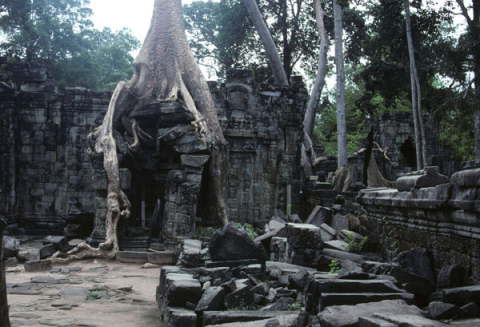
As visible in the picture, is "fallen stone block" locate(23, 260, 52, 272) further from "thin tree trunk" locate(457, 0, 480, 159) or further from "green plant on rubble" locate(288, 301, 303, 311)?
"thin tree trunk" locate(457, 0, 480, 159)

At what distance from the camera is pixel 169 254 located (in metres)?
8.73

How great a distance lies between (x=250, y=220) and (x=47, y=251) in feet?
20.7

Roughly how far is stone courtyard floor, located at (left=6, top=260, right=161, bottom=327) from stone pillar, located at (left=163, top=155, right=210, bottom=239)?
120 centimetres

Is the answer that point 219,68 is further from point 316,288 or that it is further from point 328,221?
point 316,288

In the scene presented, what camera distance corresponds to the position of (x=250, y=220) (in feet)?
44.9

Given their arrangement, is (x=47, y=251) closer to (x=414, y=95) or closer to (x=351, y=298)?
(x=351, y=298)

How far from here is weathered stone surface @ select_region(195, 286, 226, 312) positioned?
440 centimetres

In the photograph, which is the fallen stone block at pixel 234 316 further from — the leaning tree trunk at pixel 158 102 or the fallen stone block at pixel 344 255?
the leaning tree trunk at pixel 158 102

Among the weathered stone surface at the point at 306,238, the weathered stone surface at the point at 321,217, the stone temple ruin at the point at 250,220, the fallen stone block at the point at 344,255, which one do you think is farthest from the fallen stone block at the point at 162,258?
the fallen stone block at the point at 344,255

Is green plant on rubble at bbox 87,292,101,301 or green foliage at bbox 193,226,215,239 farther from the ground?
green foliage at bbox 193,226,215,239

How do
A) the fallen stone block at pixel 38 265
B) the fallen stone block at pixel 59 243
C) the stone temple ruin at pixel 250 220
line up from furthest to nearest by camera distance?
the fallen stone block at pixel 59 243 → the fallen stone block at pixel 38 265 → the stone temple ruin at pixel 250 220

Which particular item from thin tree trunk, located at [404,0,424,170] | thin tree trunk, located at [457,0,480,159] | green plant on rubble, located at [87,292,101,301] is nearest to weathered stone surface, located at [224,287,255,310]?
green plant on rubble, located at [87,292,101,301]

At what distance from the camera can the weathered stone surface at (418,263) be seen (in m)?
4.42

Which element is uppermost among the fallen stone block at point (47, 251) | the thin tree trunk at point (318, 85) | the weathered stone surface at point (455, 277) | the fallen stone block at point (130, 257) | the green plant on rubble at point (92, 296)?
the thin tree trunk at point (318, 85)
